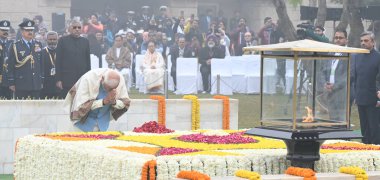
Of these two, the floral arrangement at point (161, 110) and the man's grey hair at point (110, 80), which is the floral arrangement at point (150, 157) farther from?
the floral arrangement at point (161, 110)

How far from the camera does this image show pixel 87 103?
1248cm

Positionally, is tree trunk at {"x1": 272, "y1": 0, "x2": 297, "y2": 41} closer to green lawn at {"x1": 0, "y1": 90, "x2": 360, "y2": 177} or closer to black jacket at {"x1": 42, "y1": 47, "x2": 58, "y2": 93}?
green lawn at {"x1": 0, "y1": 90, "x2": 360, "y2": 177}

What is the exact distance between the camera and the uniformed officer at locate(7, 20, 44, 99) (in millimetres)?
19734

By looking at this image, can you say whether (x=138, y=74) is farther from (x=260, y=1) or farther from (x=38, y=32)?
(x=260, y=1)

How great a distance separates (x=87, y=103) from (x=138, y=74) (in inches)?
759

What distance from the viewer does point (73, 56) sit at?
59.8 ft

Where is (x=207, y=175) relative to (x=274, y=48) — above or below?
below

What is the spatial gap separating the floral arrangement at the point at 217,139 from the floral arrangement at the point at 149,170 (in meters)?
1.84

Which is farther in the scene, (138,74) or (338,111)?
(138,74)

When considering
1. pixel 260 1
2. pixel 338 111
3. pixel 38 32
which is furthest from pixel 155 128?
pixel 260 1

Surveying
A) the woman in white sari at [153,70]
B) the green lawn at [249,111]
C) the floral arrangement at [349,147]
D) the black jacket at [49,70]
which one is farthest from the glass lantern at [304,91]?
the woman in white sari at [153,70]

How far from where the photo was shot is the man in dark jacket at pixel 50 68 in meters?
19.5

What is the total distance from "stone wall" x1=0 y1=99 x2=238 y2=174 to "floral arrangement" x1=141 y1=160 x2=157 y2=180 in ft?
19.2

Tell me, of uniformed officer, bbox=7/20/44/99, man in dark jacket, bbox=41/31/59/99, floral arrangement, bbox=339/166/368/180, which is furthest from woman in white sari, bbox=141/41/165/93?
floral arrangement, bbox=339/166/368/180
